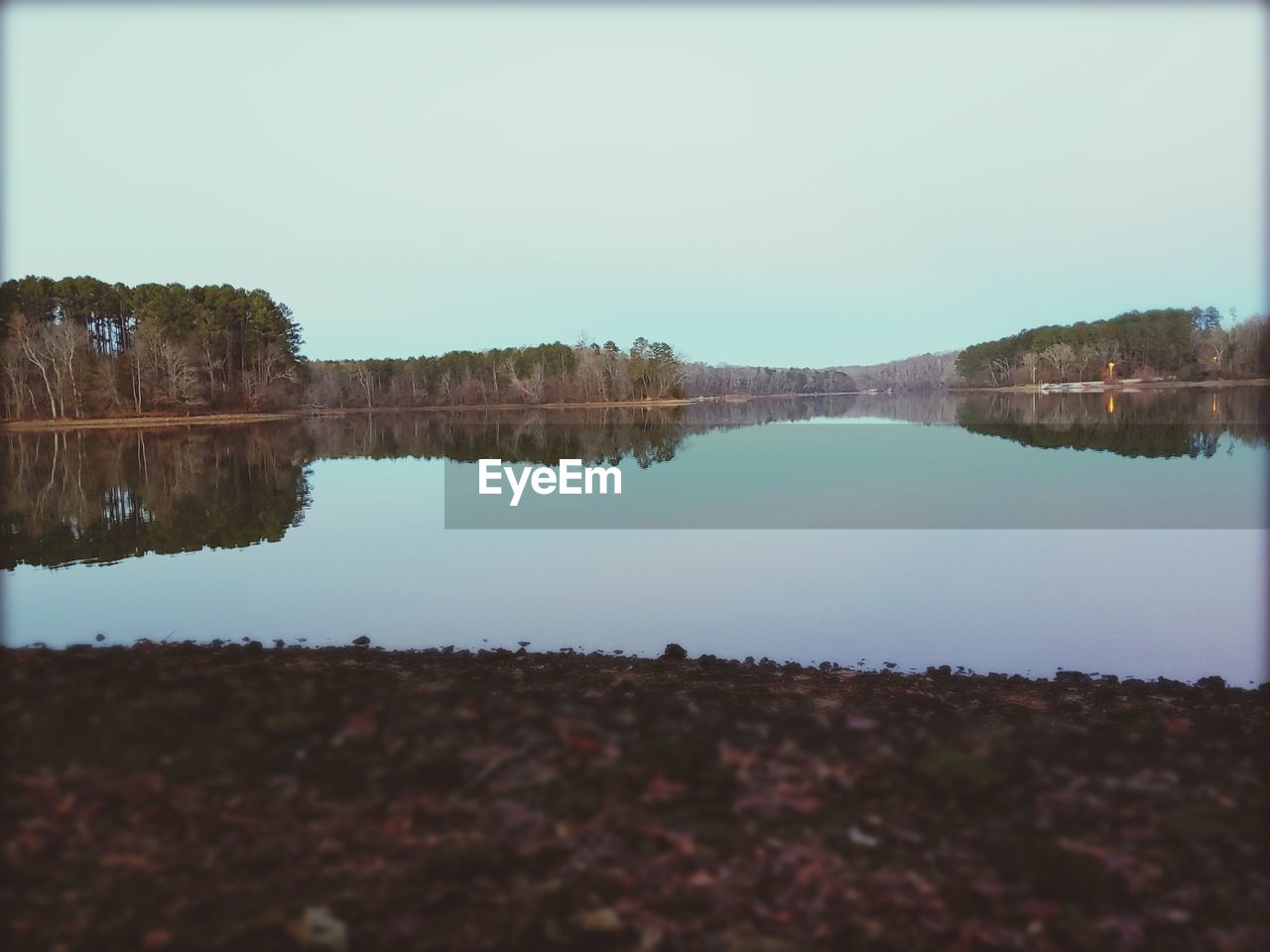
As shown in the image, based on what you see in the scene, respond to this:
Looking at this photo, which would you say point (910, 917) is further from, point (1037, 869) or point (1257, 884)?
point (1257, 884)

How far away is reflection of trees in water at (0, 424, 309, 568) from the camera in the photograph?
18406 mm

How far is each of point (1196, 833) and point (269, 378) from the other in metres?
112

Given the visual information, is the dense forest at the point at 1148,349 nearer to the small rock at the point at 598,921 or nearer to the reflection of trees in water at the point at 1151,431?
the reflection of trees in water at the point at 1151,431

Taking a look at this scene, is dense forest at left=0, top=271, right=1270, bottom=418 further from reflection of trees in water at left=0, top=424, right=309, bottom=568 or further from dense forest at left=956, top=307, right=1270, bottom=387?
reflection of trees in water at left=0, top=424, right=309, bottom=568

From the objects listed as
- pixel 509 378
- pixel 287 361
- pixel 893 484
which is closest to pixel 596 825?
pixel 893 484

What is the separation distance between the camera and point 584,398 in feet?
481

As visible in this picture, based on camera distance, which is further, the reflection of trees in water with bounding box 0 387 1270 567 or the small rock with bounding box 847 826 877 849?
the reflection of trees in water with bounding box 0 387 1270 567

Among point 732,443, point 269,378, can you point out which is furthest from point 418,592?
point 269,378

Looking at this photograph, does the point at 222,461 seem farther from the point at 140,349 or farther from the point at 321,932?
the point at 140,349

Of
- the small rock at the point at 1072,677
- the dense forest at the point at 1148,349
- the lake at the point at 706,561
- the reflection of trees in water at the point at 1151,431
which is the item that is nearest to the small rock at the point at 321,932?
the lake at the point at 706,561

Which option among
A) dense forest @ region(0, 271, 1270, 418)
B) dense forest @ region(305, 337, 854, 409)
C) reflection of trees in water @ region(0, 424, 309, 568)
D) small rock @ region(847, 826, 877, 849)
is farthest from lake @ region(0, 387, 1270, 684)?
dense forest @ region(305, 337, 854, 409)
